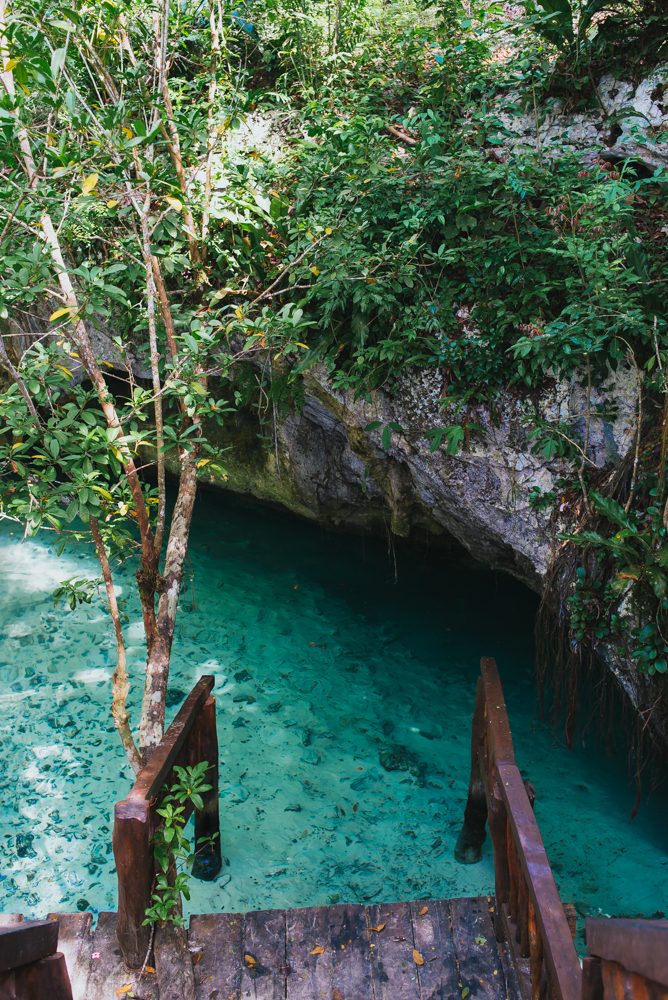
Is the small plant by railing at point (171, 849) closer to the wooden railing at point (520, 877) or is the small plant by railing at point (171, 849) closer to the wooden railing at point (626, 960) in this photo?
the wooden railing at point (520, 877)

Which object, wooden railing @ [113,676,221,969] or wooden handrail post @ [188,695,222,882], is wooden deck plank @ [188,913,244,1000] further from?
wooden handrail post @ [188,695,222,882]

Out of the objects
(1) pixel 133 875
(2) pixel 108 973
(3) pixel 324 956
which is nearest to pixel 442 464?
(3) pixel 324 956

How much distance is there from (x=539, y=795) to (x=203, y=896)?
7.91 feet

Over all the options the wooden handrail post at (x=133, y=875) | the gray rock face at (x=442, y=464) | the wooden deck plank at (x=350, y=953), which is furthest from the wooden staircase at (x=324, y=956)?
the gray rock face at (x=442, y=464)

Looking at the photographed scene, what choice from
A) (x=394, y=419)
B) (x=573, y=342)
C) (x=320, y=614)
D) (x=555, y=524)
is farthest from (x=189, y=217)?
(x=320, y=614)

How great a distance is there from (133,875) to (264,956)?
731 mm

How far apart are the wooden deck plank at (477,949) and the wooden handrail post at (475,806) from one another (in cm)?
79

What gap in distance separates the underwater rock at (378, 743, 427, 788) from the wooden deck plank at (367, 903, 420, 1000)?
1.70 metres

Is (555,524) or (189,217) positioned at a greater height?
(189,217)

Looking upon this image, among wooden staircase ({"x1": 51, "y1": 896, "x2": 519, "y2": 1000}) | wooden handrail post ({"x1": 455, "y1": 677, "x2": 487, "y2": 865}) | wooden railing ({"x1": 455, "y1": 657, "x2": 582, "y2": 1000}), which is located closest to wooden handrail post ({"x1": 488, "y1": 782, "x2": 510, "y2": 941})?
wooden railing ({"x1": 455, "y1": 657, "x2": 582, "y2": 1000})

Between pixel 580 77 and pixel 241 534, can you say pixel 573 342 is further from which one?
pixel 241 534

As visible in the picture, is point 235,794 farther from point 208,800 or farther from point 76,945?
point 76,945

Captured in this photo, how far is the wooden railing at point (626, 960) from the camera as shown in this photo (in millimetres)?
844

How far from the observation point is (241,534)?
7449 mm
